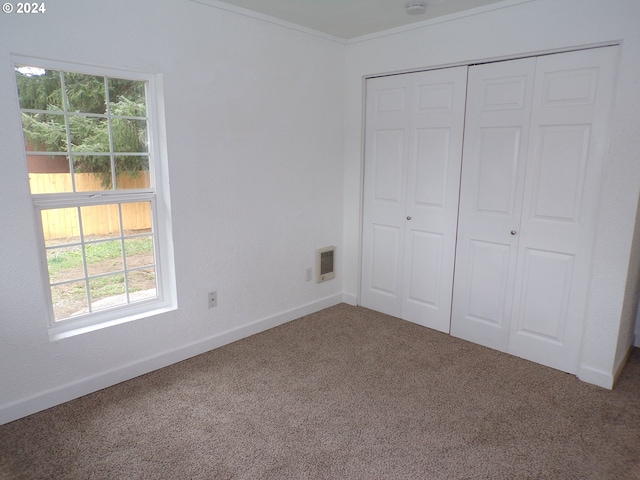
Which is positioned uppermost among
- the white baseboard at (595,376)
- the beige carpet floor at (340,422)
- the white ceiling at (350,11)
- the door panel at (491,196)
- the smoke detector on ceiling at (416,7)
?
the white ceiling at (350,11)

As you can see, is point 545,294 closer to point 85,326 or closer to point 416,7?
point 416,7

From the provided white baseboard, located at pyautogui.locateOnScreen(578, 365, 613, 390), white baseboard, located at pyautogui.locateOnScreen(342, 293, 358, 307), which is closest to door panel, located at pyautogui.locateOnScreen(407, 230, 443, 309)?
white baseboard, located at pyautogui.locateOnScreen(342, 293, 358, 307)

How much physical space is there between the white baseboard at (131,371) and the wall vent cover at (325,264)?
12.2 inches

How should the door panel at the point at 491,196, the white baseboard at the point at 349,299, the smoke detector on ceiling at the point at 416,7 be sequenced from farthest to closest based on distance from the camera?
the white baseboard at the point at 349,299
the door panel at the point at 491,196
the smoke detector on ceiling at the point at 416,7

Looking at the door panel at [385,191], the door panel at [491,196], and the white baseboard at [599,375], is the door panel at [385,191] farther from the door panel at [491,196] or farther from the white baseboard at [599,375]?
the white baseboard at [599,375]

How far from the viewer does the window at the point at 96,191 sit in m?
2.31

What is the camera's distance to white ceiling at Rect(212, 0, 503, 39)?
110 inches

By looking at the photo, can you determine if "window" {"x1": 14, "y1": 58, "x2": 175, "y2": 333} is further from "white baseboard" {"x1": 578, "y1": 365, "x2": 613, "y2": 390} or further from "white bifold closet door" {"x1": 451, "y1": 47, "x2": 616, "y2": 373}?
"white baseboard" {"x1": 578, "y1": 365, "x2": 613, "y2": 390}

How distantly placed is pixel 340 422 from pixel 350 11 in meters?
2.69

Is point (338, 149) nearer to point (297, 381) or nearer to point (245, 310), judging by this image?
Answer: point (245, 310)

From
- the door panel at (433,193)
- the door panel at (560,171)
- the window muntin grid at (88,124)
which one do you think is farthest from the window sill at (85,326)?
the door panel at (560,171)

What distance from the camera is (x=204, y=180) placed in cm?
291

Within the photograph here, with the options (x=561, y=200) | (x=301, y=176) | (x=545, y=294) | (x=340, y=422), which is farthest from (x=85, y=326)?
(x=561, y=200)

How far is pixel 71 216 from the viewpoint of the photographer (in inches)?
96.1
